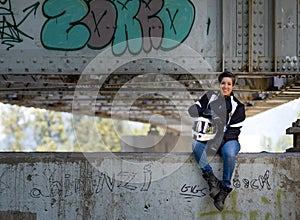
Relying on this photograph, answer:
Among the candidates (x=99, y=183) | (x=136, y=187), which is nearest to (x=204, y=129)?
(x=136, y=187)

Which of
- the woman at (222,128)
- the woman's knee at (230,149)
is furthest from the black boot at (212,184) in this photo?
the woman's knee at (230,149)

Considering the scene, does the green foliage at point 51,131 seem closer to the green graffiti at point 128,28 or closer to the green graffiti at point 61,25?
the green graffiti at point 61,25

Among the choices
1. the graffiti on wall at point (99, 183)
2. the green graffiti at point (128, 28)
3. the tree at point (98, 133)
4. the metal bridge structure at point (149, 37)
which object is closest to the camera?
the graffiti on wall at point (99, 183)

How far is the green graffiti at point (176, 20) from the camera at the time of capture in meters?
9.46

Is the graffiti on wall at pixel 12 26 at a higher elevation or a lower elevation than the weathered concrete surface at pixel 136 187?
higher

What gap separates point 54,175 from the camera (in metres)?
8.66

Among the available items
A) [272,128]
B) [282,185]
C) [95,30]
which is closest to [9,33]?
[95,30]

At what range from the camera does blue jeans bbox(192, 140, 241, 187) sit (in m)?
8.11

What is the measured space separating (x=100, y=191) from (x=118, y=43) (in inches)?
101

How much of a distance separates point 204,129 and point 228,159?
552 mm

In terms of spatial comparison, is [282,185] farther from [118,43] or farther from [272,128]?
[272,128]

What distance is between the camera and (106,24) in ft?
31.2

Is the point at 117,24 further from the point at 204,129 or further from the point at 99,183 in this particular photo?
the point at 99,183

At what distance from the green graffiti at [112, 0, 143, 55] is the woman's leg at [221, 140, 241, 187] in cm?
244
